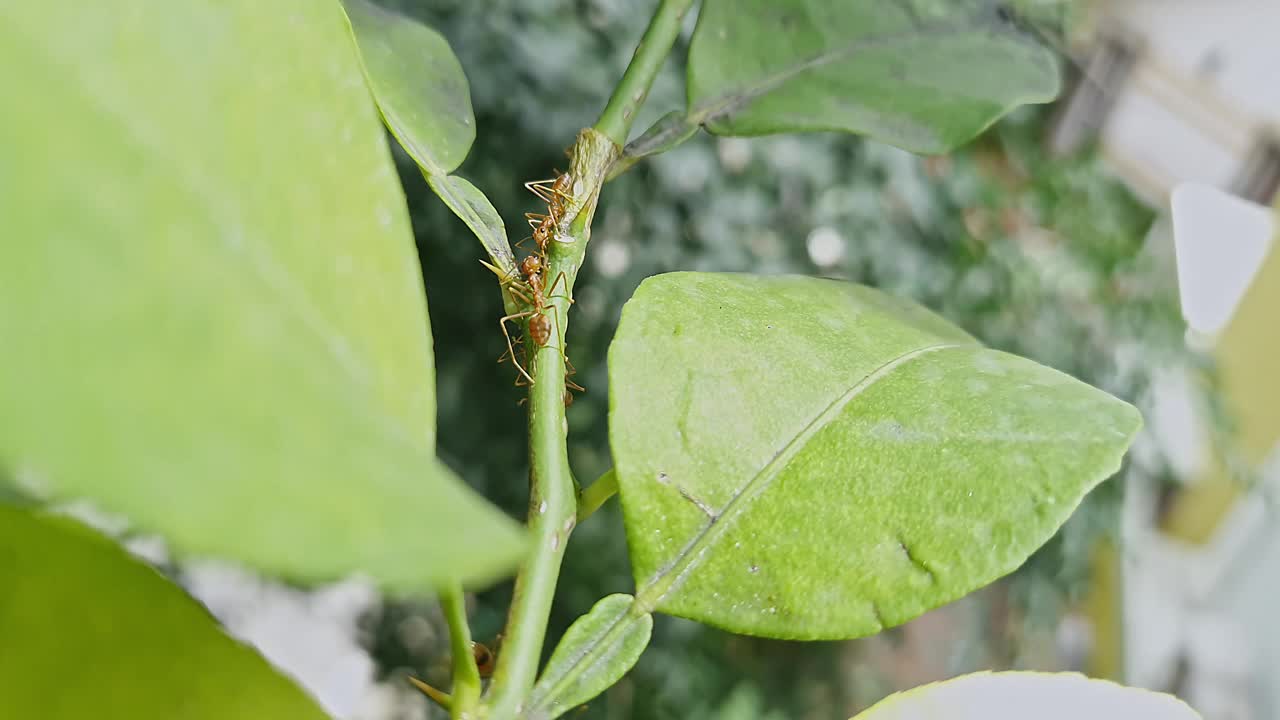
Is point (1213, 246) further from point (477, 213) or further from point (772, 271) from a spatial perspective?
point (477, 213)

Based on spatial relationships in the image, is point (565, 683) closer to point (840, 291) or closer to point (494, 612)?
point (840, 291)

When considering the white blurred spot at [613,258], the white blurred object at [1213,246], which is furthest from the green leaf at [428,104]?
the white blurred object at [1213,246]

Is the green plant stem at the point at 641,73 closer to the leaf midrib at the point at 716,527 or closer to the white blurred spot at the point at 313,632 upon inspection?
the leaf midrib at the point at 716,527

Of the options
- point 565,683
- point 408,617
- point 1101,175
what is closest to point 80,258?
point 565,683

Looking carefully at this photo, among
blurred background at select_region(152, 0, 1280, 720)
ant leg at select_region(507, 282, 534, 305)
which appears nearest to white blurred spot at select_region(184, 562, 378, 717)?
blurred background at select_region(152, 0, 1280, 720)

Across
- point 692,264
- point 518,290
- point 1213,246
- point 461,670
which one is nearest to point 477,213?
point 518,290

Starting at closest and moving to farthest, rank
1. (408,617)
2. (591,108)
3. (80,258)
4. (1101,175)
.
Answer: (80,258) < (591,108) < (408,617) < (1101,175)
